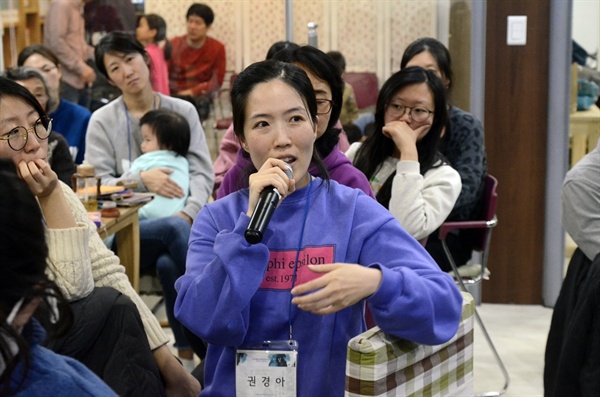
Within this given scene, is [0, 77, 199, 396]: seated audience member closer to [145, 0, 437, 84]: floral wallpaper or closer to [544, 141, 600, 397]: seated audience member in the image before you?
[544, 141, 600, 397]: seated audience member

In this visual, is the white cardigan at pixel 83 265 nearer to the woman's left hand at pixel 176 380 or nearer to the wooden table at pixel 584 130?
the woman's left hand at pixel 176 380

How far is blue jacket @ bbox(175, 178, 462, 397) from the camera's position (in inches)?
65.9

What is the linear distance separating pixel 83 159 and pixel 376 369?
3193mm

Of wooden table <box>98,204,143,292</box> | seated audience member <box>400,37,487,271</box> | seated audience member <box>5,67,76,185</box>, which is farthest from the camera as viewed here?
seated audience member <box>5,67,76,185</box>

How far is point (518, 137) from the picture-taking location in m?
4.66

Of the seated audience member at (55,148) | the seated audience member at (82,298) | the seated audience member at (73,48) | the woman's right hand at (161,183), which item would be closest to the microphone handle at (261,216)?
the seated audience member at (82,298)

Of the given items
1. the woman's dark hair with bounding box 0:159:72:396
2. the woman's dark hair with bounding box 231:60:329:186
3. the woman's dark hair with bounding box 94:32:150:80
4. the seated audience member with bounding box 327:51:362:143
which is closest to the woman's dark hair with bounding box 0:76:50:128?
the woman's dark hair with bounding box 231:60:329:186

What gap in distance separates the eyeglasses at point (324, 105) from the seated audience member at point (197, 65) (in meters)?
2.79

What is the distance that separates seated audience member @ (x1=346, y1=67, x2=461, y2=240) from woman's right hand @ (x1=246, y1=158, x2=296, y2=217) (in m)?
1.27

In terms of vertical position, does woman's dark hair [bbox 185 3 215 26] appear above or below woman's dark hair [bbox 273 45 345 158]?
above

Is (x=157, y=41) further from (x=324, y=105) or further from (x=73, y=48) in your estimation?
(x=324, y=105)

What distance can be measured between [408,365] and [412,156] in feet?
4.76

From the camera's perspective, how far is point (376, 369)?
1548mm

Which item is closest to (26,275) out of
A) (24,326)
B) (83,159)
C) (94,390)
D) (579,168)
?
(24,326)
